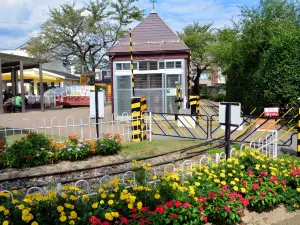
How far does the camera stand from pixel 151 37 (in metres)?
15.7

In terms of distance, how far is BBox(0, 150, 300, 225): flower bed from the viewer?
2.96 metres

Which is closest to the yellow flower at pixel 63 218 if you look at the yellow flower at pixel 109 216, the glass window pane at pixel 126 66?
the yellow flower at pixel 109 216

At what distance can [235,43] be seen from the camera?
57.3 ft

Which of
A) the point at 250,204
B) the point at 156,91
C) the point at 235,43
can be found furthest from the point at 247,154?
the point at 235,43

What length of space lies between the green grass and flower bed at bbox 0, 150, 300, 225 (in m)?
3.37

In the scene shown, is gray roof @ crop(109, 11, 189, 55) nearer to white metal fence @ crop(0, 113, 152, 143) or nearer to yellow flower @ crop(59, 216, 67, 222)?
white metal fence @ crop(0, 113, 152, 143)

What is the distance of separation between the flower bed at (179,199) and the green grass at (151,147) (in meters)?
3.37

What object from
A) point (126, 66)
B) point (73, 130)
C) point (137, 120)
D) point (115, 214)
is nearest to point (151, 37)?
point (126, 66)

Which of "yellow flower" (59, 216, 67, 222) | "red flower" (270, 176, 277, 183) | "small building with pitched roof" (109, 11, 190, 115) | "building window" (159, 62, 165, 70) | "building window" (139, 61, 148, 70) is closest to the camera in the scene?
"yellow flower" (59, 216, 67, 222)

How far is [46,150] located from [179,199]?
450 centimetres

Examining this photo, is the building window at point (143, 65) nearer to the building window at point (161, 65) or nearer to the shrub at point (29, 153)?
the building window at point (161, 65)

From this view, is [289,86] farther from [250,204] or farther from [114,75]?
[250,204]

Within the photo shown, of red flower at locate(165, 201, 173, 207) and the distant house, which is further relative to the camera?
the distant house


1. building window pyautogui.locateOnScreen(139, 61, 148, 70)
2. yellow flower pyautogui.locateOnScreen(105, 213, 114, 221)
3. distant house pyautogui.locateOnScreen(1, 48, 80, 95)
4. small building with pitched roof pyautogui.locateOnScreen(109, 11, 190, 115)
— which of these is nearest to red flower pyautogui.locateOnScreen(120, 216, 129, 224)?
yellow flower pyautogui.locateOnScreen(105, 213, 114, 221)
